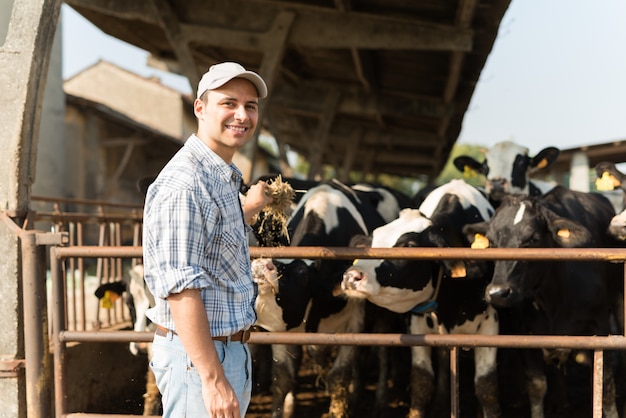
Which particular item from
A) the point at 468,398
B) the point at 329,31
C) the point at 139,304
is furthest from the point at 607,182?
the point at 139,304

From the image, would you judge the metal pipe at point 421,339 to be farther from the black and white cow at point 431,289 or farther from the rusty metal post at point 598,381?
the black and white cow at point 431,289

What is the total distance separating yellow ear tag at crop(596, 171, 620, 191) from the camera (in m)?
5.82

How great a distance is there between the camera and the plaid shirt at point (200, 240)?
2180mm

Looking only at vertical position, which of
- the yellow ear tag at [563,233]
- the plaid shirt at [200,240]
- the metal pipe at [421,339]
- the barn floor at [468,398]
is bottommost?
the barn floor at [468,398]

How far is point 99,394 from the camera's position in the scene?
5453 millimetres

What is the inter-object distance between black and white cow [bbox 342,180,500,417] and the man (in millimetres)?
1808

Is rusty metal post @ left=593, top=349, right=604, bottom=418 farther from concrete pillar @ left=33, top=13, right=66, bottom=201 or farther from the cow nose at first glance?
concrete pillar @ left=33, top=13, right=66, bottom=201

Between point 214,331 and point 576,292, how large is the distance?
3.68 metres

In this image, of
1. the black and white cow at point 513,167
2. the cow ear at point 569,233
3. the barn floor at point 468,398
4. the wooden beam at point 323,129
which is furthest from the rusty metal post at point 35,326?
the wooden beam at point 323,129

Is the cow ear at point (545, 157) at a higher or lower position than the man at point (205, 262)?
higher

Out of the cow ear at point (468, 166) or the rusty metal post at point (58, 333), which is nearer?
the rusty metal post at point (58, 333)

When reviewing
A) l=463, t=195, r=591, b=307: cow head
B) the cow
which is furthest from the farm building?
l=463, t=195, r=591, b=307: cow head

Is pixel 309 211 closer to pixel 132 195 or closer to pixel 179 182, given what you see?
pixel 179 182

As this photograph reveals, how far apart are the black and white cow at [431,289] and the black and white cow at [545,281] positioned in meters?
0.26
